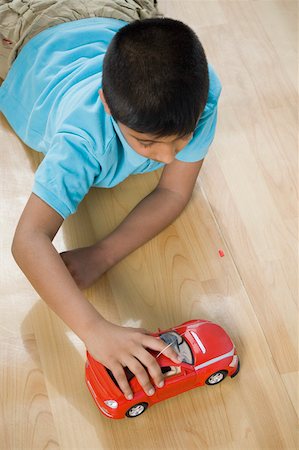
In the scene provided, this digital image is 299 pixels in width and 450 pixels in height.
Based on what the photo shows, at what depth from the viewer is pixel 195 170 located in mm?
1253

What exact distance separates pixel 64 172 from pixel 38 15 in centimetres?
46

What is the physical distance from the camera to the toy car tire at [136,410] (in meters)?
1.01

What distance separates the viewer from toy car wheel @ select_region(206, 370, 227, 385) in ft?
3.47

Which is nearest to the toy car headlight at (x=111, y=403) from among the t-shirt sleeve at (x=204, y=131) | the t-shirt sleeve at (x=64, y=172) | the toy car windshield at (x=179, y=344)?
the toy car windshield at (x=179, y=344)

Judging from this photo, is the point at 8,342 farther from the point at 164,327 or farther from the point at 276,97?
the point at 276,97

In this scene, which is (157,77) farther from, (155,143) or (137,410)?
(137,410)

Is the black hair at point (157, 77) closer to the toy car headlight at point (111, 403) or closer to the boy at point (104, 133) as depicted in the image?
the boy at point (104, 133)

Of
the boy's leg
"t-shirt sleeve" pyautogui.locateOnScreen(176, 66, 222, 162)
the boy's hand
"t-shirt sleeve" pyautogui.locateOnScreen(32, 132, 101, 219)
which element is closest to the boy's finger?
the boy's hand

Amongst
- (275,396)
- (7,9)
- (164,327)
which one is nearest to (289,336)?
(275,396)

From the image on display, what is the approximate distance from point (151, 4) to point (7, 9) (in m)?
0.32

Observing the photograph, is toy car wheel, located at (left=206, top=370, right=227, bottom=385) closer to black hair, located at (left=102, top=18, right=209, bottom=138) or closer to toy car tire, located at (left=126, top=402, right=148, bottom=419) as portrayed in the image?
toy car tire, located at (left=126, top=402, right=148, bottom=419)

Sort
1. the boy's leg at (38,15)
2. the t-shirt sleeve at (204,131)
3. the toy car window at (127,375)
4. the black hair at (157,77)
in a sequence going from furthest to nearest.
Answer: the boy's leg at (38,15), the t-shirt sleeve at (204,131), the toy car window at (127,375), the black hair at (157,77)

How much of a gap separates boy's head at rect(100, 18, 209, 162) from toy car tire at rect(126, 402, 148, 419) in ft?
1.36

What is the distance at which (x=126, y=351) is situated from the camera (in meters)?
0.99
